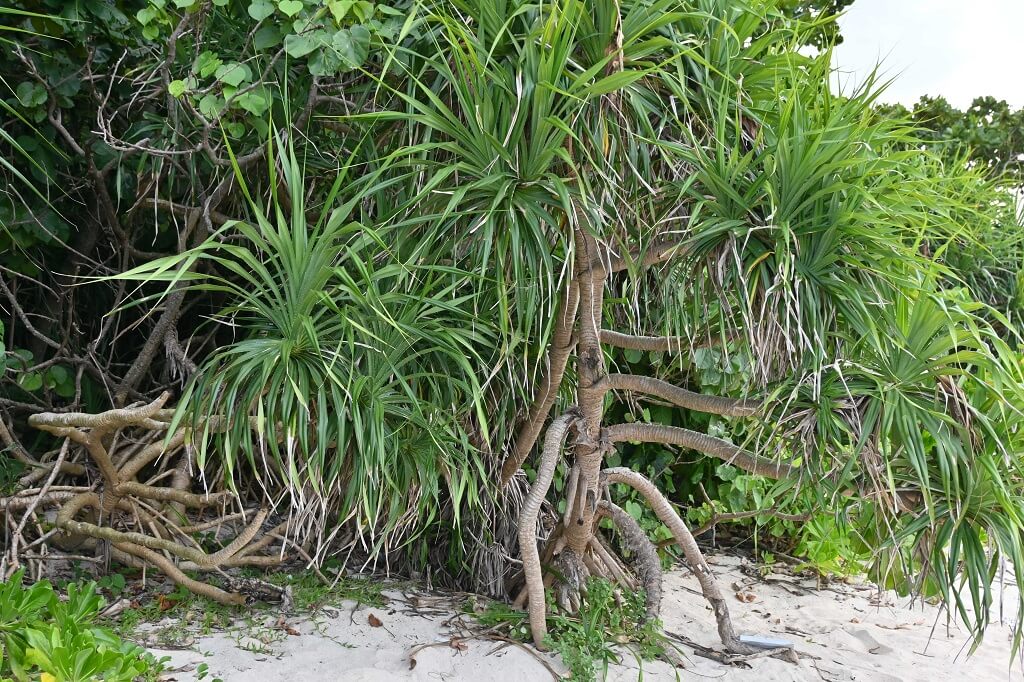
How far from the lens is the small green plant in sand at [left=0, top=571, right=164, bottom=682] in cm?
172

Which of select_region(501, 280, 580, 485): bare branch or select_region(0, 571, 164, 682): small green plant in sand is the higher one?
select_region(501, 280, 580, 485): bare branch

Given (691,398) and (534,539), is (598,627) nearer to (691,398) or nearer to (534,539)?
(534,539)

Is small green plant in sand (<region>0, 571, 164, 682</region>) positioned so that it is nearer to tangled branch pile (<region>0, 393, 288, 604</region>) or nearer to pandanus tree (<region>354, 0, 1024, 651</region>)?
tangled branch pile (<region>0, 393, 288, 604</region>)

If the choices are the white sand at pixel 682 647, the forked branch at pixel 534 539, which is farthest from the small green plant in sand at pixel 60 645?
the forked branch at pixel 534 539

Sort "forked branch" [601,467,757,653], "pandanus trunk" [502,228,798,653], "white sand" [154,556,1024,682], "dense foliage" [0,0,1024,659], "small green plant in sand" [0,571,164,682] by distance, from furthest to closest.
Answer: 1. "forked branch" [601,467,757,653]
2. "pandanus trunk" [502,228,798,653]
3. "white sand" [154,556,1024,682]
4. "dense foliage" [0,0,1024,659]
5. "small green plant in sand" [0,571,164,682]

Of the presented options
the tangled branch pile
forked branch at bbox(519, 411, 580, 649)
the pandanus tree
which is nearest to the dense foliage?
the pandanus tree

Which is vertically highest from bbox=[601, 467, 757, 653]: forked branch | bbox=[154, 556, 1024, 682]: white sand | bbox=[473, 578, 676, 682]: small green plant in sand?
bbox=[601, 467, 757, 653]: forked branch

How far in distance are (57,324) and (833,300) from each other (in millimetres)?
2824

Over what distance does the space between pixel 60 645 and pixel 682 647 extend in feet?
6.41

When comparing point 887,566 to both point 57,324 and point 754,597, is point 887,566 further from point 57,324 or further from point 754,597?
point 57,324

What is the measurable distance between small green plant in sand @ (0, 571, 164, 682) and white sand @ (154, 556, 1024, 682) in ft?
0.83

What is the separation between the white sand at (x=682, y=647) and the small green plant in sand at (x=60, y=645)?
25cm

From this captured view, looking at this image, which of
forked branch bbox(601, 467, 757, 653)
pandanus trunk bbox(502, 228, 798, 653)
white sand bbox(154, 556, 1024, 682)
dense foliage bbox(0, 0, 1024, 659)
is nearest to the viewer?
dense foliage bbox(0, 0, 1024, 659)

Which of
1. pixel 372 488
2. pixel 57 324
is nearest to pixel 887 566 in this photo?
pixel 372 488
